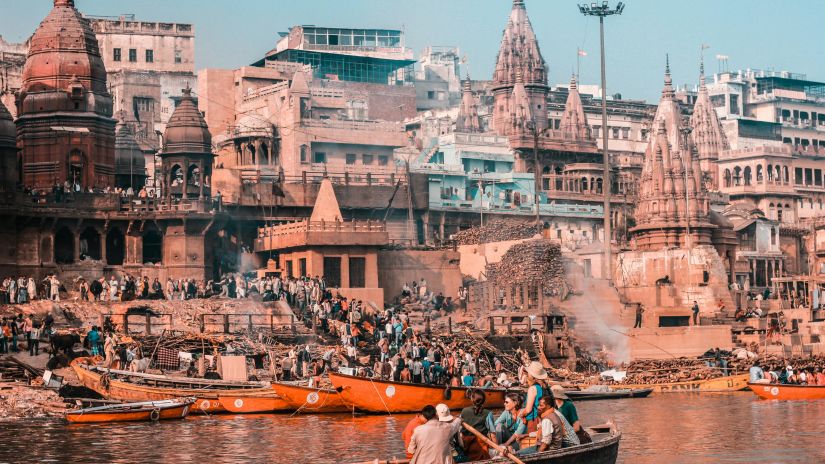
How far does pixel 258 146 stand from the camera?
77688 mm

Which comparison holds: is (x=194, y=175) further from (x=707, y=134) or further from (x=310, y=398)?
(x=707, y=134)

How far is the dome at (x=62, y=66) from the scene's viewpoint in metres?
61.0

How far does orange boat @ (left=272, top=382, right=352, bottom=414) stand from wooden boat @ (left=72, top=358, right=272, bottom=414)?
0.80 m

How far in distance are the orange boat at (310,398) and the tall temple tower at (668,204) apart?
38.5 m

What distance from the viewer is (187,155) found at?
202 ft

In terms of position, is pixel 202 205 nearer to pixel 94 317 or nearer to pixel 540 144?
pixel 94 317

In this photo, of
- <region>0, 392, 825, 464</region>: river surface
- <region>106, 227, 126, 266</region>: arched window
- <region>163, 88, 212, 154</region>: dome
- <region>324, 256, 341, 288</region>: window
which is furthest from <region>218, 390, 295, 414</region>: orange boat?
<region>163, 88, 212, 154</region>: dome

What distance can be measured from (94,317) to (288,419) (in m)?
13.9

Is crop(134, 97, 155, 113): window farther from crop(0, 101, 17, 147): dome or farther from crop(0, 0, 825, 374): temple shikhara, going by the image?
crop(0, 101, 17, 147): dome

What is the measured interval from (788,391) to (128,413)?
19510mm

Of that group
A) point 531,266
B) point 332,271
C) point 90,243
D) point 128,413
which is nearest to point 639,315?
point 531,266

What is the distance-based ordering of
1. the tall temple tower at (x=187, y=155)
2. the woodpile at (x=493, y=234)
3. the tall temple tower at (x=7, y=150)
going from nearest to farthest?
A: the tall temple tower at (x=7, y=150), the tall temple tower at (x=187, y=155), the woodpile at (x=493, y=234)

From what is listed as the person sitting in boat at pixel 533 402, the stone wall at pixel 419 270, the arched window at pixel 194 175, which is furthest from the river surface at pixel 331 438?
the arched window at pixel 194 175

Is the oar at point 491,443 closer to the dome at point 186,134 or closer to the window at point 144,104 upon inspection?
the dome at point 186,134
